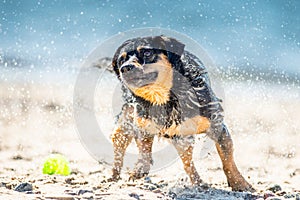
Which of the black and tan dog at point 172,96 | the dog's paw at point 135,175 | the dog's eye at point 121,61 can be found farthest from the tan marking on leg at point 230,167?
the dog's eye at point 121,61

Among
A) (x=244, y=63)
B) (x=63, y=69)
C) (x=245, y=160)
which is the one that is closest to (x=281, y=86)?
(x=244, y=63)

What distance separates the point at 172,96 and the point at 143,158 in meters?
0.97

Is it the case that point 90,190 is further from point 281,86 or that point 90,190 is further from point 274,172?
point 281,86

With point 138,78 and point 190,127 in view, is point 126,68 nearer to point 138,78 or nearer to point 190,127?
point 138,78

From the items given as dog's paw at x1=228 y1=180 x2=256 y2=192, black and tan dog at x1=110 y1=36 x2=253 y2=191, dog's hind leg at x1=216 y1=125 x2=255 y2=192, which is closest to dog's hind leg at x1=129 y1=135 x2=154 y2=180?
black and tan dog at x1=110 y1=36 x2=253 y2=191

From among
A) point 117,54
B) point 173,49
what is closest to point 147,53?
point 173,49

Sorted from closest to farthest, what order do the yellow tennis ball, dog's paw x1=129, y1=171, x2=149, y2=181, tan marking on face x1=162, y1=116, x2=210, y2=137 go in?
tan marking on face x1=162, y1=116, x2=210, y2=137
dog's paw x1=129, y1=171, x2=149, y2=181
the yellow tennis ball

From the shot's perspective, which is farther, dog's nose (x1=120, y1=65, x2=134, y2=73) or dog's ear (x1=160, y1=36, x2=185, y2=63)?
dog's ear (x1=160, y1=36, x2=185, y2=63)

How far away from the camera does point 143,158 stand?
5.46 meters

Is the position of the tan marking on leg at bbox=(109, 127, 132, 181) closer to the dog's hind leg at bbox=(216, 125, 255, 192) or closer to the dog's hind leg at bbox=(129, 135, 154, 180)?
the dog's hind leg at bbox=(129, 135, 154, 180)

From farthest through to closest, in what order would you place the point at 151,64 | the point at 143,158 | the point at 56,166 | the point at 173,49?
1. the point at 56,166
2. the point at 143,158
3. the point at 173,49
4. the point at 151,64

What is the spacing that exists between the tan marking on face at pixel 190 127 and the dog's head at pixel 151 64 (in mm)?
300

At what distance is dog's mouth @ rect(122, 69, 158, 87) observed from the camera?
15.0 ft

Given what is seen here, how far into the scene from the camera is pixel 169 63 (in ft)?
15.8
